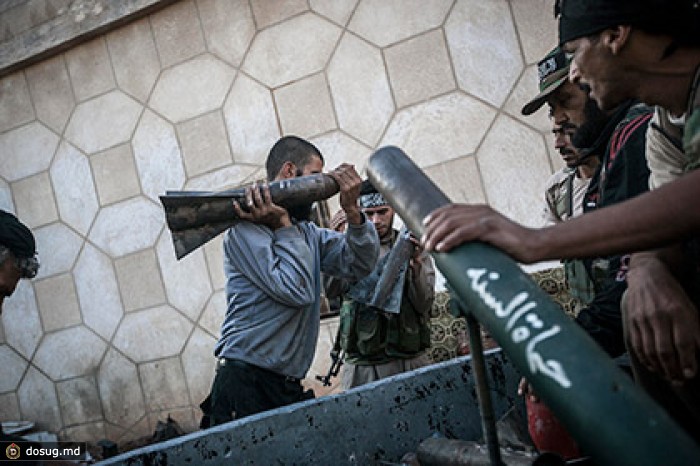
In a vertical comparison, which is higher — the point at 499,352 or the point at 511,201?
the point at 511,201

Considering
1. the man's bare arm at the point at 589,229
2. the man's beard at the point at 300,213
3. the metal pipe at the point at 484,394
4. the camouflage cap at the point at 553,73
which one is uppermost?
the camouflage cap at the point at 553,73

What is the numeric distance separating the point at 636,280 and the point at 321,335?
146 inches

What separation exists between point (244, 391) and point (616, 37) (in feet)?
6.46

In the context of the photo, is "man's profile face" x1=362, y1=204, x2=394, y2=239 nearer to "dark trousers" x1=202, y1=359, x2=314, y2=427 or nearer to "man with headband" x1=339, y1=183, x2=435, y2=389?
"man with headband" x1=339, y1=183, x2=435, y2=389

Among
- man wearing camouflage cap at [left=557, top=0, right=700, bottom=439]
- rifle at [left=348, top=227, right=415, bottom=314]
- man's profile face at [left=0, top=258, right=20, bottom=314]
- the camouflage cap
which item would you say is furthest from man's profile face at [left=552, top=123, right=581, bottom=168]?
man's profile face at [left=0, top=258, right=20, bottom=314]

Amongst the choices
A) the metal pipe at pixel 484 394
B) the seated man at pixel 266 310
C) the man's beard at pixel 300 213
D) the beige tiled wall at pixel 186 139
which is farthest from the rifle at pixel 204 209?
the beige tiled wall at pixel 186 139

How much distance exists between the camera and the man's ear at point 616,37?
1.25 metres

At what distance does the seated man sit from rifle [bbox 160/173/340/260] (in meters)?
0.05

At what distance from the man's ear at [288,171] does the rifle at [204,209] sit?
412mm

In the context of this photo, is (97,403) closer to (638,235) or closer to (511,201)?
(511,201)

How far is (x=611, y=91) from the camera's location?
4.40ft

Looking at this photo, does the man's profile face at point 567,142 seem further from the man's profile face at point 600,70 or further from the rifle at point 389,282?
the man's profile face at point 600,70

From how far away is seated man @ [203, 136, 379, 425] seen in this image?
8.90 feet

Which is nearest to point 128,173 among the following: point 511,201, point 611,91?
point 511,201
